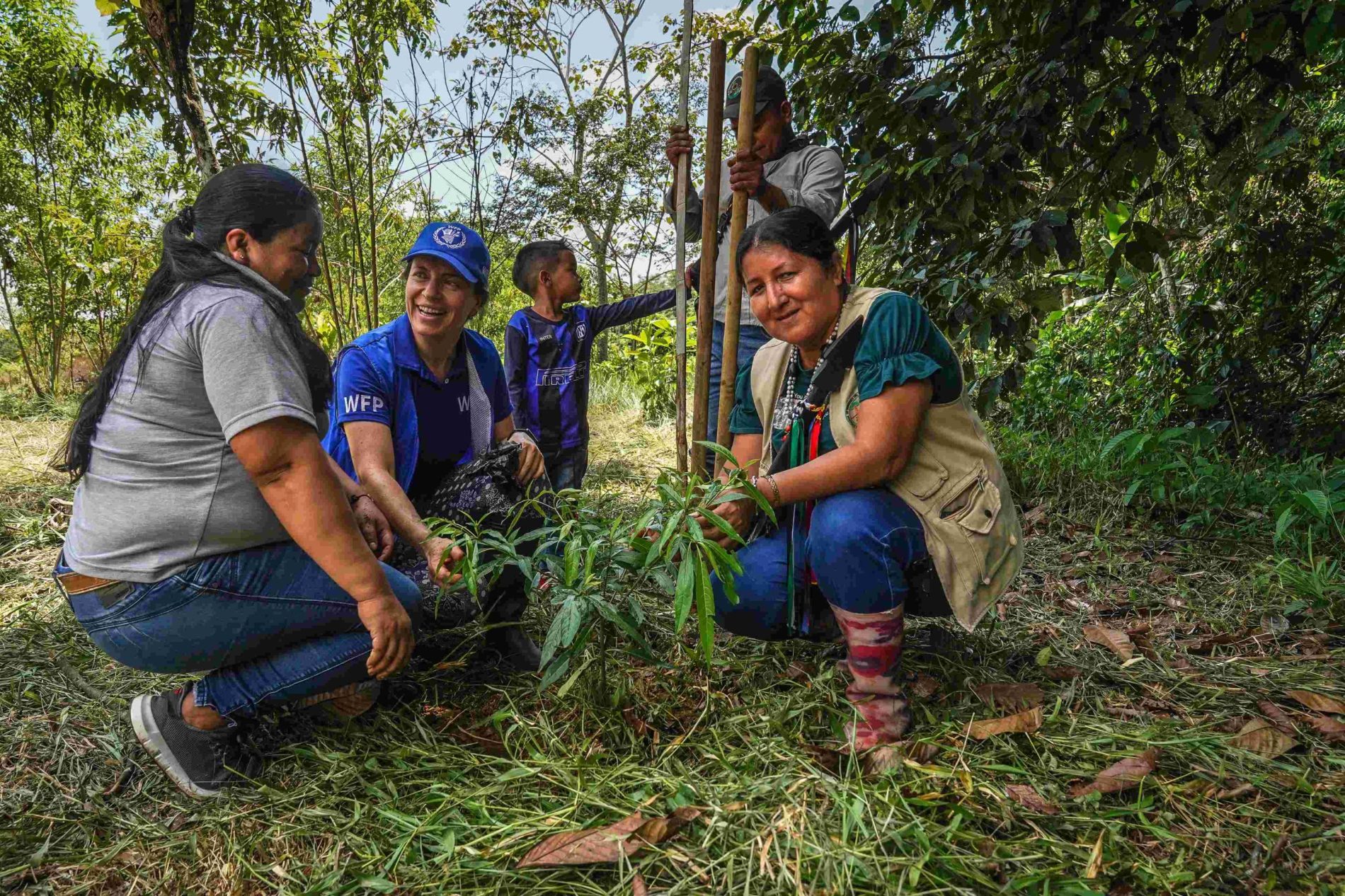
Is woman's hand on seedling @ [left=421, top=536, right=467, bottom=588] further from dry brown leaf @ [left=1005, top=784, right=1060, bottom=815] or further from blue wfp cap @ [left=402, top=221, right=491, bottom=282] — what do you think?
dry brown leaf @ [left=1005, top=784, right=1060, bottom=815]

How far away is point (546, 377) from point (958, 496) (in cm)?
242

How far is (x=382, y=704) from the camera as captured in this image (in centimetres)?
184

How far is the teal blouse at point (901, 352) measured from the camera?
62.5 inches

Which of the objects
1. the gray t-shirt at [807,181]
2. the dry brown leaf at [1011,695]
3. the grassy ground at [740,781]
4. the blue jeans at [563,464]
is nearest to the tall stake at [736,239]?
the gray t-shirt at [807,181]

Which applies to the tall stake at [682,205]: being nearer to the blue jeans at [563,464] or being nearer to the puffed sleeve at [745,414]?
the puffed sleeve at [745,414]

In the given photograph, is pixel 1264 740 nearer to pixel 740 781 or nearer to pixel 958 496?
pixel 958 496

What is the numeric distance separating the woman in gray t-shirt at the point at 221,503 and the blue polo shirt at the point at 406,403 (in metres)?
0.45

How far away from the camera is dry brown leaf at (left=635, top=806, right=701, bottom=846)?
51.0 inches

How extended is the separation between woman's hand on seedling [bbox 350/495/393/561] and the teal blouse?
1171mm

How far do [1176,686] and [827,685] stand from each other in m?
0.86

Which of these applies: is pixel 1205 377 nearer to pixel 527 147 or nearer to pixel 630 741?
pixel 630 741

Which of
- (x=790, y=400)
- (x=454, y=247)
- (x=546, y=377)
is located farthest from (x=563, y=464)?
(x=790, y=400)

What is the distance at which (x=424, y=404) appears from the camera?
219cm

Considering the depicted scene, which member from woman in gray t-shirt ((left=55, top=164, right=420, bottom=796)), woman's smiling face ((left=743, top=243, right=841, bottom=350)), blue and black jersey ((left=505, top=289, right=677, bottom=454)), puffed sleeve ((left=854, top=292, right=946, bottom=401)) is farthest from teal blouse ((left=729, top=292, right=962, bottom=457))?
blue and black jersey ((left=505, top=289, right=677, bottom=454))
